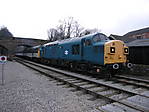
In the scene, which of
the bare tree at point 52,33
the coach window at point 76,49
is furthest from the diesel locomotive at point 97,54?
the bare tree at point 52,33

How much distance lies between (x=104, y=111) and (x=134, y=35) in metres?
65.2

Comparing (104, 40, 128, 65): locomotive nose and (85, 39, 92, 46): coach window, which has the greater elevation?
(85, 39, 92, 46): coach window

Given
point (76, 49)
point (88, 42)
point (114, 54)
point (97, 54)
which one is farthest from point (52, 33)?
point (114, 54)

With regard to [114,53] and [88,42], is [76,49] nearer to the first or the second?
[88,42]

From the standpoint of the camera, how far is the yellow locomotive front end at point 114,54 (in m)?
9.55

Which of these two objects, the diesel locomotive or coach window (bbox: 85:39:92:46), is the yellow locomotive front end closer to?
the diesel locomotive

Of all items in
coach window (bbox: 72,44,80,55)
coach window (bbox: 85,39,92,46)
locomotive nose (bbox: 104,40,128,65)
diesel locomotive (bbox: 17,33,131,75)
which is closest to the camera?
locomotive nose (bbox: 104,40,128,65)

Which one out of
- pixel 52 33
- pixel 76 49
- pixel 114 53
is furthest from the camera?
pixel 52 33

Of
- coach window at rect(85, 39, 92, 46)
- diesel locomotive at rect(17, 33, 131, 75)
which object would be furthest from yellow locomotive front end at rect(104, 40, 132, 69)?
coach window at rect(85, 39, 92, 46)

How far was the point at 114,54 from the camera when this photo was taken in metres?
9.84

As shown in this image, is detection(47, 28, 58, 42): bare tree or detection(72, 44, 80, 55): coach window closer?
detection(72, 44, 80, 55): coach window

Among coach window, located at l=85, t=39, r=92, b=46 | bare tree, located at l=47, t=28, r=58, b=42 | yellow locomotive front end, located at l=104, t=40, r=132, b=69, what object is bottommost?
yellow locomotive front end, located at l=104, t=40, r=132, b=69

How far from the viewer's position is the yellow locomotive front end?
9555mm

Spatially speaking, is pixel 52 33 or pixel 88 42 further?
pixel 52 33
